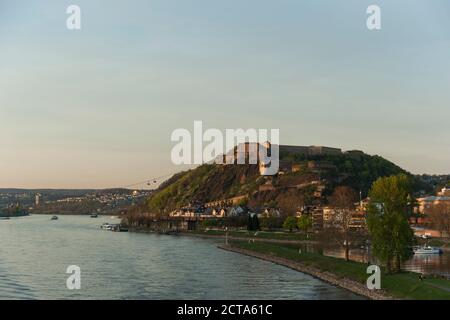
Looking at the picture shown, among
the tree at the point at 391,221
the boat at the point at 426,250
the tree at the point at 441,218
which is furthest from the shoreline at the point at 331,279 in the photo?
the tree at the point at 441,218

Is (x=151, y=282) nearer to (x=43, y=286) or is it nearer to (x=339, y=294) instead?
(x=43, y=286)

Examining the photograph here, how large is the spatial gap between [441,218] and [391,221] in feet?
184

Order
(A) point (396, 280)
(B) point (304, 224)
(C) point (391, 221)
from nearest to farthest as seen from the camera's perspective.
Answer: (A) point (396, 280) → (C) point (391, 221) → (B) point (304, 224)

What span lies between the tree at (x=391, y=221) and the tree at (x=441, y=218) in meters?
47.7

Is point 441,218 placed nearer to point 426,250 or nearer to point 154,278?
point 426,250

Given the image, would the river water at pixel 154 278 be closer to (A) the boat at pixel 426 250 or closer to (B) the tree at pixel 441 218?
(A) the boat at pixel 426 250

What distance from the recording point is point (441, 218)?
93062mm

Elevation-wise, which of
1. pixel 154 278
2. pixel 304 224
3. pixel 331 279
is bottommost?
pixel 154 278

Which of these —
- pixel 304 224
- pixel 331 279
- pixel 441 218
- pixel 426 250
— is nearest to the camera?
pixel 331 279

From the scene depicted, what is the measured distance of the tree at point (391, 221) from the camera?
136ft

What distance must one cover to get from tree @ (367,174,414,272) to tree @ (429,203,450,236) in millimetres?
47723

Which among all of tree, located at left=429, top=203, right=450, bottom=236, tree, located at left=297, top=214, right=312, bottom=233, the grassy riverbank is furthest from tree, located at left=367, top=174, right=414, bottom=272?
tree, located at left=297, top=214, right=312, bottom=233

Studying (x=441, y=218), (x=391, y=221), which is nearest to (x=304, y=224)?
(x=441, y=218)

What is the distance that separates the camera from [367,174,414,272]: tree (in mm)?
41406
